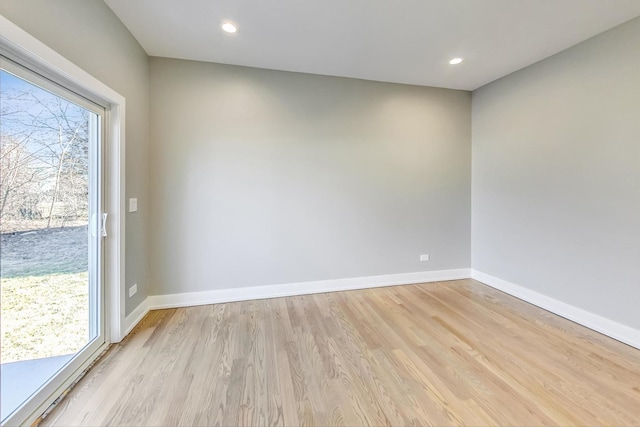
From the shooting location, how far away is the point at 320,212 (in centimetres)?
327

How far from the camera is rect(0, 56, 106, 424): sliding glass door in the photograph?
4.32 ft

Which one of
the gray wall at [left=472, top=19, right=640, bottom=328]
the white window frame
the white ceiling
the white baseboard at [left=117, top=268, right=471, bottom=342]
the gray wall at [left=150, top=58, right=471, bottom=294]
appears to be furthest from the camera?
the gray wall at [left=150, top=58, right=471, bottom=294]

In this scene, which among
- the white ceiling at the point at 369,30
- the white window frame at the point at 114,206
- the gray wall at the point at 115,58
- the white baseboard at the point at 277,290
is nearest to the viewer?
the gray wall at the point at 115,58

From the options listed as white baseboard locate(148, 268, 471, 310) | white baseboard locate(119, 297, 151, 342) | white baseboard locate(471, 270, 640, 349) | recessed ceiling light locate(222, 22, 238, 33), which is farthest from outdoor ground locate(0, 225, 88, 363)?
white baseboard locate(471, 270, 640, 349)

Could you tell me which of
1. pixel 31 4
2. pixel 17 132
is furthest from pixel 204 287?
pixel 31 4

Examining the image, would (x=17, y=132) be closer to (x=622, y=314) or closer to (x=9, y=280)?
(x=9, y=280)

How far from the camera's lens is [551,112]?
2.77m

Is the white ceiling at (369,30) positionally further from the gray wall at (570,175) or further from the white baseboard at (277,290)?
the white baseboard at (277,290)

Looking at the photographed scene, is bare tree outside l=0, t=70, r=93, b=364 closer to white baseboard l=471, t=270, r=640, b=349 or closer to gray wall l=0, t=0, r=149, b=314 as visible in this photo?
gray wall l=0, t=0, r=149, b=314

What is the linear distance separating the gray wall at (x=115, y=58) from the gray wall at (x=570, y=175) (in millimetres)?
4233

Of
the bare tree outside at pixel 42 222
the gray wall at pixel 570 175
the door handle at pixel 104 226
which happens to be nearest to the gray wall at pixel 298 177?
the gray wall at pixel 570 175

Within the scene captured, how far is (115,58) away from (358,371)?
10.4ft

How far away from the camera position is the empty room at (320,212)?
1.51 meters

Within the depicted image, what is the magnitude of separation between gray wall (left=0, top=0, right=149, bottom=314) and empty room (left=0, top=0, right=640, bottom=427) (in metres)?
0.02
